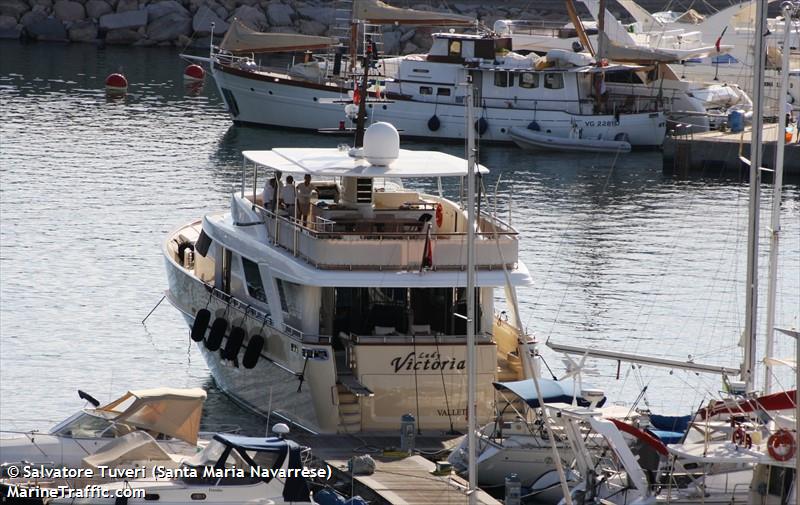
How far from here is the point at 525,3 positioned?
91.1m

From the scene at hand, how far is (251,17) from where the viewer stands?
3378 inches

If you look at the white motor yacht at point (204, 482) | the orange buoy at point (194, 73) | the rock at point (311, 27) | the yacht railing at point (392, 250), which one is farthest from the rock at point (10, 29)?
the white motor yacht at point (204, 482)

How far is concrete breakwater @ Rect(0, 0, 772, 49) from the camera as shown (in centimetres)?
8569

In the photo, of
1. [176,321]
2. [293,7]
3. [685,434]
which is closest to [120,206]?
[176,321]

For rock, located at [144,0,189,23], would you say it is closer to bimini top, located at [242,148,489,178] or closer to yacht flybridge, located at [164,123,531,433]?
yacht flybridge, located at [164,123,531,433]

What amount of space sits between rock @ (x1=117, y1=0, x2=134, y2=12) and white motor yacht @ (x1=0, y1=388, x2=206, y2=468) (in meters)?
65.7

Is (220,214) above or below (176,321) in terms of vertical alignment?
above

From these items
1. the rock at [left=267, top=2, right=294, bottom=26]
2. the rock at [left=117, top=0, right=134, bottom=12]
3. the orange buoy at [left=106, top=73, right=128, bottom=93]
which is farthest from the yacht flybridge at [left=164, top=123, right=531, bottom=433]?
the rock at [left=117, top=0, right=134, bottom=12]

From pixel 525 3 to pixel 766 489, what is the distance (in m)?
72.0

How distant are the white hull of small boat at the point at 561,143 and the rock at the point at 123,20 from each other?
97.0 feet

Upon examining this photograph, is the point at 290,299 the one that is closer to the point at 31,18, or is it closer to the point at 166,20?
the point at 166,20

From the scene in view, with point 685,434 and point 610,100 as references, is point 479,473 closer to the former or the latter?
point 685,434

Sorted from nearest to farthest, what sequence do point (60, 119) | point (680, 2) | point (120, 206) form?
point (120, 206)
point (60, 119)
point (680, 2)

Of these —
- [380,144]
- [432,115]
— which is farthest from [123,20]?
[380,144]
